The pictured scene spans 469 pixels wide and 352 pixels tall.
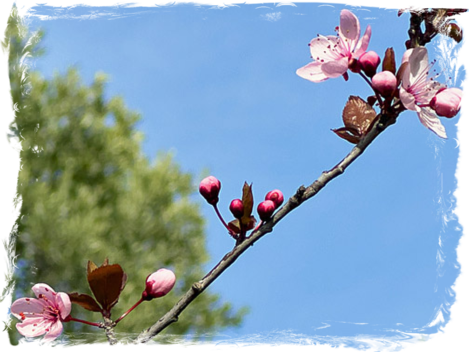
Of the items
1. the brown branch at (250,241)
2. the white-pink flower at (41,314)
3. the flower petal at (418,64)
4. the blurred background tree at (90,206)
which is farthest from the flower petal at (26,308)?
the blurred background tree at (90,206)

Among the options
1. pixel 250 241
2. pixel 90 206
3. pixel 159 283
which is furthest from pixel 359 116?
pixel 90 206

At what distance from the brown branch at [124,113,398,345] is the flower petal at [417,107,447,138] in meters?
0.08

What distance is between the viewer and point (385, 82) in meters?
0.64

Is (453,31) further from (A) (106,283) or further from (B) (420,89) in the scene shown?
(A) (106,283)

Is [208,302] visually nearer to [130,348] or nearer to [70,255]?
[70,255]

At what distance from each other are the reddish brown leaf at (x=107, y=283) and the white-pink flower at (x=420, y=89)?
1.24ft

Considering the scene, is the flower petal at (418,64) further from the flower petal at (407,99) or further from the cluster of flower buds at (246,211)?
→ the cluster of flower buds at (246,211)

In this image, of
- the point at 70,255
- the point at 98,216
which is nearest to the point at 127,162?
the point at 98,216

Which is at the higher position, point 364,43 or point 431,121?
point 364,43

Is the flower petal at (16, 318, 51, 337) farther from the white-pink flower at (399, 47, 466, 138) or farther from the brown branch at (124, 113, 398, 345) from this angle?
the white-pink flower at (399, 47, 466, 138)

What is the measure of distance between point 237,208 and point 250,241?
9 centimetres

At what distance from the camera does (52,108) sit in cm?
721

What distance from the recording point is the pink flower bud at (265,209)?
2.11 feet

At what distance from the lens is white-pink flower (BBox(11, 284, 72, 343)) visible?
70 centimetres
